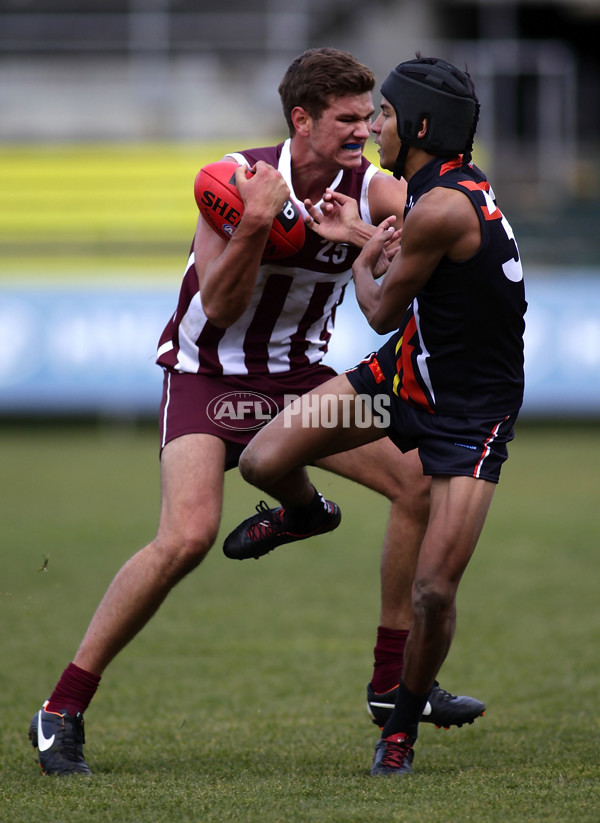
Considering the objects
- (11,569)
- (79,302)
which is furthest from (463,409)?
(79,302)

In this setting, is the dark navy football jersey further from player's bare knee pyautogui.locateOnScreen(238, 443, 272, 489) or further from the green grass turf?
the green grass turf

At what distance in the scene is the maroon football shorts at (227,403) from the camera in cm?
393

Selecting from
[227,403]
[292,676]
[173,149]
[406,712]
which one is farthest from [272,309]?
[173,149]

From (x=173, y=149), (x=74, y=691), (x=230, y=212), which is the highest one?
(x=230, y=212)

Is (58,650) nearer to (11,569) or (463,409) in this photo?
(11,569)

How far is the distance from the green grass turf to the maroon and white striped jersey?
3.76 feet

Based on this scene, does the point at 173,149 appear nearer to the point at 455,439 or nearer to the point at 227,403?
the point at 227,403

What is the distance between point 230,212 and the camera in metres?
3.78

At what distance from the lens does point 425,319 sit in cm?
348

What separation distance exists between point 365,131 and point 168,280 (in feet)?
32.4

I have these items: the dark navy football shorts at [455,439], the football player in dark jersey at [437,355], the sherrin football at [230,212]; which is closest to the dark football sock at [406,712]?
the football player in dark jersey at [437,355]

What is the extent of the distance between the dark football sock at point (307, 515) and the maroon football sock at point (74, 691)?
0.88m

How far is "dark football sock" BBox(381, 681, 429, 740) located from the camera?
11.7ft

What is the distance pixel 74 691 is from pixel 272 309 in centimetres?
148
